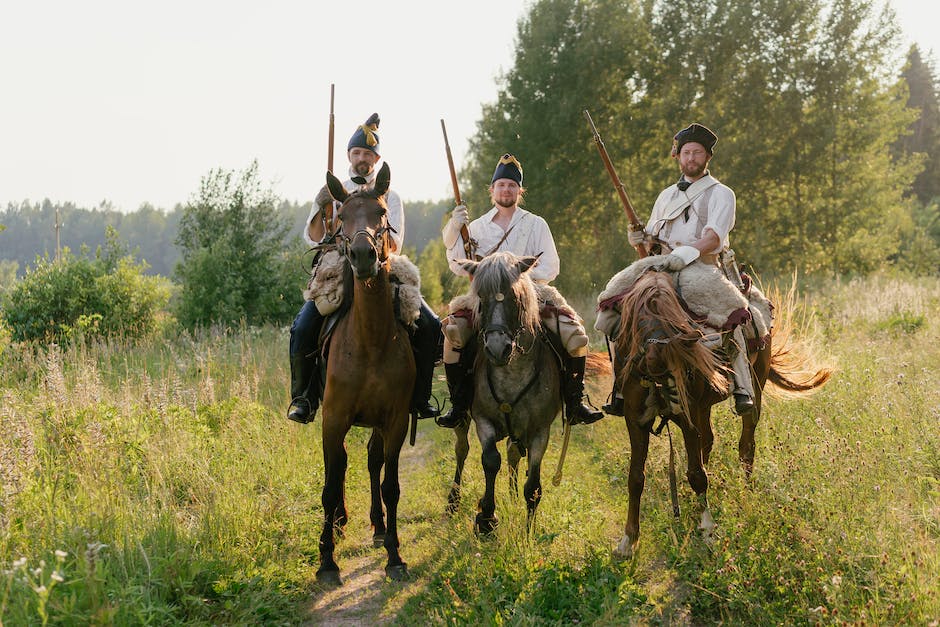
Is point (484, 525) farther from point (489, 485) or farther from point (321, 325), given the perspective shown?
point (321, 325)

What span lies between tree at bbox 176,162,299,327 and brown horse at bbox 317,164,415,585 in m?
13.7

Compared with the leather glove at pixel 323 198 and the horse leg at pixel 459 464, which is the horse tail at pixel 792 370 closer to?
the horse leg at pixel 459 464

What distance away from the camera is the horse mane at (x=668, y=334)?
15.6 ft

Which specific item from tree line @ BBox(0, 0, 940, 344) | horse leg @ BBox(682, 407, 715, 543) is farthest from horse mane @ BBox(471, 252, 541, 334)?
tree line @ BBox(0, 0, 940, 344)

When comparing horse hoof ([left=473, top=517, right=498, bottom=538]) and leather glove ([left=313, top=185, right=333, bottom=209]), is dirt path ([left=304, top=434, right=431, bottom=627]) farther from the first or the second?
leather glove ([left=313, top=185, right=333, bottom=209])

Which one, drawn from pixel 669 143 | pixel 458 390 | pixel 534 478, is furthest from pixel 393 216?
pixel 669 143

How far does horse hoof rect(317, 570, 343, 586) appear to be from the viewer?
503 centimetres

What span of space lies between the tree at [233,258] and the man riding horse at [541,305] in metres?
13.2

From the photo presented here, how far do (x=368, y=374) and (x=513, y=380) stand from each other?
118 centimetres

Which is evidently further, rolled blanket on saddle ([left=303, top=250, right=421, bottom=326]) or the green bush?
the green bush

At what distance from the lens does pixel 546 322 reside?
19.3ft

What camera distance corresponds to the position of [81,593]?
3605 millimetres

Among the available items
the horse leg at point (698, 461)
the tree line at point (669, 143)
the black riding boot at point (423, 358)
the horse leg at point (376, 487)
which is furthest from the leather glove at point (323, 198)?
the tree line at point (669, 143)

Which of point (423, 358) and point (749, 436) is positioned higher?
point (423, 358)
